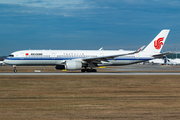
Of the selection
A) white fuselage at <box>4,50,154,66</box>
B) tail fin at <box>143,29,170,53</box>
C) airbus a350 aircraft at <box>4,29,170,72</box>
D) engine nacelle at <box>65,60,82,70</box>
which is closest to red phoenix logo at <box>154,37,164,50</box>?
tail fin at <box>143,29,170,53</box>

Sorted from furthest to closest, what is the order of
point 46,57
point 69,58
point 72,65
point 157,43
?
point 157,43
point 69,58
point 46,57
point 72,65

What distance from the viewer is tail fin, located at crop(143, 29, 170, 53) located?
4486 centimetres

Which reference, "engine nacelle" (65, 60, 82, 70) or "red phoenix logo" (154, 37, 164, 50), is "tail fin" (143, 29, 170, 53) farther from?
"engine nacelle" (65, 60, 82, 70)

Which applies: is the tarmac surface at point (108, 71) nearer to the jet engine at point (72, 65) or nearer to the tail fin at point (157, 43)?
the jet engine at point (72, 65)

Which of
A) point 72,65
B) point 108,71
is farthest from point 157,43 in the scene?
point 72,65

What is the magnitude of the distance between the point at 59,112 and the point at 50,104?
2064mm

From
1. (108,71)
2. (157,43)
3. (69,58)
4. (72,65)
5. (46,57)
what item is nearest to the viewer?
(72,65)

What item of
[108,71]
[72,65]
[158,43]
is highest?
[158,43]

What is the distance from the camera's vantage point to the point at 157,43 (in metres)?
45.0

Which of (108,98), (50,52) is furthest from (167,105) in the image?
(50,52)

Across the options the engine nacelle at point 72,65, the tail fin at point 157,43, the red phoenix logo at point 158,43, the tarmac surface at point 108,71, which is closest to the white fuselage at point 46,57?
the tarmac surface at point 108,71

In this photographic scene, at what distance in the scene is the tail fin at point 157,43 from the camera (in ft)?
147

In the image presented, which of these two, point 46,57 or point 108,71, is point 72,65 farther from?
point 108,71

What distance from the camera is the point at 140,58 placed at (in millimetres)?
43125
